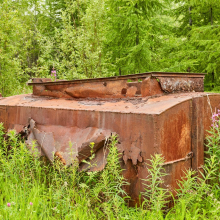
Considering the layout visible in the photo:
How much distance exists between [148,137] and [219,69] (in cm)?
553

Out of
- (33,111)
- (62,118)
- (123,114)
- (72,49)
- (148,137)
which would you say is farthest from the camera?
(72,49)

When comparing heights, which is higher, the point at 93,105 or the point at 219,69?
the point at 219,69

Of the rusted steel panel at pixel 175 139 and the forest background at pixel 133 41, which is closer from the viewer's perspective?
the rusted steel panel at pixel 175 139

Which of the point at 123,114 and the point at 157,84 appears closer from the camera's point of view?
the point at 123,114

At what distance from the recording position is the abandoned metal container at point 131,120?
235 centimetres

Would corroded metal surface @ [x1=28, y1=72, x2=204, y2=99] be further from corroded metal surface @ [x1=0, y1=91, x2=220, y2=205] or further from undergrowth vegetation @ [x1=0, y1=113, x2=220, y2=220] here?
undergrowth vegetation @ [x1=0, y1=113, x2=220, y2=220]

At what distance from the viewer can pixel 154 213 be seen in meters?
2.08

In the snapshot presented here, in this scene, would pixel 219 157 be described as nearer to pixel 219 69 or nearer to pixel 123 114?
pixel 123 114

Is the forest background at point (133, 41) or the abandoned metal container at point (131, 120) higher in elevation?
the forest background at point (133, 41)

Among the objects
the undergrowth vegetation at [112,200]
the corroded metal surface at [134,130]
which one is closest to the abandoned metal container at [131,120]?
the corroded metal surface at [134,130]

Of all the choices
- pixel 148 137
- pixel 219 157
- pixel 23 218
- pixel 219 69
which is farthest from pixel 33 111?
pixel 219 69

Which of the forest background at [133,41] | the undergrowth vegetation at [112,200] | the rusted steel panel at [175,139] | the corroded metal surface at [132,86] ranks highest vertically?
the forest background at [133,41]

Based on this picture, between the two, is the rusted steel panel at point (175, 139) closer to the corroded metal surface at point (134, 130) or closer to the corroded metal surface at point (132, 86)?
the corroded metal surface at point (134, 130)

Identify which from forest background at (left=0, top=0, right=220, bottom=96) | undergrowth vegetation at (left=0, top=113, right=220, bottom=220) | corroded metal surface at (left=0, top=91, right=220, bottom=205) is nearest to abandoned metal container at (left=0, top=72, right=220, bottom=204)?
corroded metal surface at (left=0, top=91, right=220, bottom=205)
